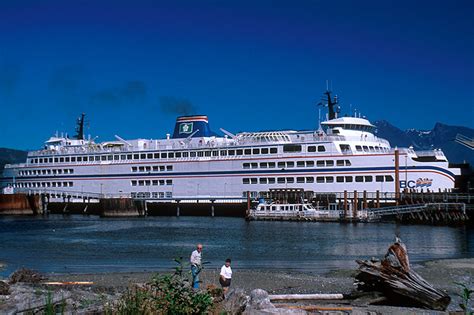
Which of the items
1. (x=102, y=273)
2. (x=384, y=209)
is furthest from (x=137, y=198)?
(x=102, y=273)

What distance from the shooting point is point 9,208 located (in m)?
64.3

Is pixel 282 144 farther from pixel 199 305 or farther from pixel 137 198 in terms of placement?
pixel 199 305

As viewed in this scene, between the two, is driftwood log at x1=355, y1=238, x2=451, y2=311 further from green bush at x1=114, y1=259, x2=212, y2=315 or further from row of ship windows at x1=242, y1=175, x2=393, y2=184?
row of ship windows at x1=242, y1=175, x2=393, y2=184

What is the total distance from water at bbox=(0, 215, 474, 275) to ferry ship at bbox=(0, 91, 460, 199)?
8632 mm

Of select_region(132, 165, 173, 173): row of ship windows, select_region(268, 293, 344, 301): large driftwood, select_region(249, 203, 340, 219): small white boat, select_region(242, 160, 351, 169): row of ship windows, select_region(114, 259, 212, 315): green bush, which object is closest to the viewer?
select_region(114, 259, 212, 315): green bush

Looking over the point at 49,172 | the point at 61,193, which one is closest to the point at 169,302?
the point at 61,193

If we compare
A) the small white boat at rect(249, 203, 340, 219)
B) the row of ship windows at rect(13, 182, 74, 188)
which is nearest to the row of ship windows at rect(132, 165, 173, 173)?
the row of ship windows at rect(13, 182, 74, 188)

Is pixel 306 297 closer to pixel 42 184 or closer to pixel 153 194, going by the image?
pixel 153 194

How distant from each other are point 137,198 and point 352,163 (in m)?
23.9

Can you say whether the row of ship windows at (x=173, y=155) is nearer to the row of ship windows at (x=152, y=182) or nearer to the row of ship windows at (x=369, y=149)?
the row of ship windows at (x=152, y=182)

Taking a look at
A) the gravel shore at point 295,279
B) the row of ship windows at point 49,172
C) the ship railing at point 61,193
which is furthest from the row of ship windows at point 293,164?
the gravel shore at point 295,279

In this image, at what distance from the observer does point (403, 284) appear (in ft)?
42.7

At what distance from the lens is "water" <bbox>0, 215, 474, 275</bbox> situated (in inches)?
974

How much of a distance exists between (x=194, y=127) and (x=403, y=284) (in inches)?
2237
